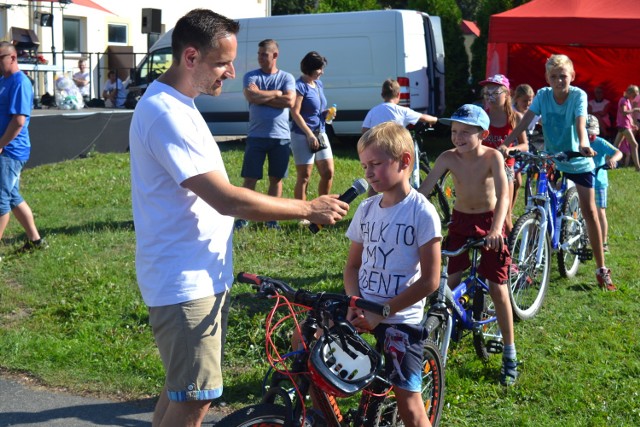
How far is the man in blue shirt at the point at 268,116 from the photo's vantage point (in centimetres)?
891

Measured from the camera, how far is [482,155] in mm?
5160

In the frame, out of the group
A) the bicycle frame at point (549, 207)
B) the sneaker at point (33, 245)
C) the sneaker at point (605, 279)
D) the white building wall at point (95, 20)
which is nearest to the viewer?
the bicycle frame at point (549, 207)

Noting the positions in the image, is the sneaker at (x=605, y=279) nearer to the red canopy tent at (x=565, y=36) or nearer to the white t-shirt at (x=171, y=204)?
the white t-shirt at (x=171, y=204)

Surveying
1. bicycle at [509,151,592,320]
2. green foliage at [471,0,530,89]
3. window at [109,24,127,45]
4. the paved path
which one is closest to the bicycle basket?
the paved path

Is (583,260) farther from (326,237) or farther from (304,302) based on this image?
(304,302)

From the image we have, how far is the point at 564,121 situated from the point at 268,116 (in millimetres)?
3268

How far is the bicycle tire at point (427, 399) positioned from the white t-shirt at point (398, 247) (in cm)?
36

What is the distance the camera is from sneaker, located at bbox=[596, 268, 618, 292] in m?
6.93

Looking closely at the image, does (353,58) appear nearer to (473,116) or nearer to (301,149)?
(301,149)

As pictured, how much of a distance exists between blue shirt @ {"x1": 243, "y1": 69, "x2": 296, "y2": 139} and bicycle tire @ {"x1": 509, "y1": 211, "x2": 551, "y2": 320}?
354cm

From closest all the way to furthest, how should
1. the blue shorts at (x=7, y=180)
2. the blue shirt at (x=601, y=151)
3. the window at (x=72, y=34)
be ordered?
the blue shorts at (x=7, y=180)
the blue shirt at (x=601, y=151)
the window at (x=72, y=34)

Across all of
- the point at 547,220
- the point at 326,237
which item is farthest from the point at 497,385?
the point at 326,237

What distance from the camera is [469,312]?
5.11m

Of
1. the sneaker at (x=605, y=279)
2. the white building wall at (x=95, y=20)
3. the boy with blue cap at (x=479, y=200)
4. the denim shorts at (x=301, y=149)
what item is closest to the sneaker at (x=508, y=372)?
the boy with blue cap at (x=479, y=200)
